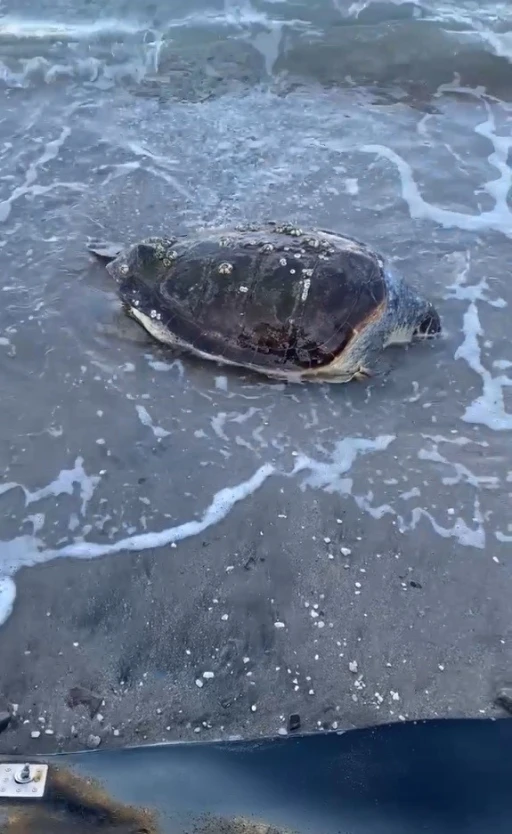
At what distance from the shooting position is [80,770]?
337cm

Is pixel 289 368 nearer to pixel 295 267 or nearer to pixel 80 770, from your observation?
pixel 295 267

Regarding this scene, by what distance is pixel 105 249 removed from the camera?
251 inches

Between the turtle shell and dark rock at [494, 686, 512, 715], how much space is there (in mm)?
2652

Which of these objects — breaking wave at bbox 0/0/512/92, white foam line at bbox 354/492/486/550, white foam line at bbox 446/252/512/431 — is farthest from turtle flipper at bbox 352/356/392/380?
breaking wave at bbox 0/0/512/92

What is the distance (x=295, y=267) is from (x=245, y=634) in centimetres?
290

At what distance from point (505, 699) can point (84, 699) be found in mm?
2369

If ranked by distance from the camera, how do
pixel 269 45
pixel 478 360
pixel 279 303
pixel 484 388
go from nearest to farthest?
pixel 279 303, pixel 484 388, pixel 478 360, pixel 269 45

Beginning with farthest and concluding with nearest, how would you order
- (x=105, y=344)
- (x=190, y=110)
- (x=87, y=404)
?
1. (x=190, y=110)
2. (x=105, y=344)
3. (x=87, y=404)

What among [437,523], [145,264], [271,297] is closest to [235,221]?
[145,264]

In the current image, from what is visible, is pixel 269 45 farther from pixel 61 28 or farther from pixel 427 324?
pixel 427 324

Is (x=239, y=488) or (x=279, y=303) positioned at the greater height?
(x=279, y=303)

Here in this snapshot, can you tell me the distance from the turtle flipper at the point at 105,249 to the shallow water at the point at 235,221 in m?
0.15

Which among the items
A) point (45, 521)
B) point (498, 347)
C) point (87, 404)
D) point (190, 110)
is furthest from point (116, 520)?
point (190, 110)

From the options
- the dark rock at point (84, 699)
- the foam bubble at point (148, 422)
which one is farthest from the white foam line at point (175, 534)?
the dark rock at point (84, 699)
